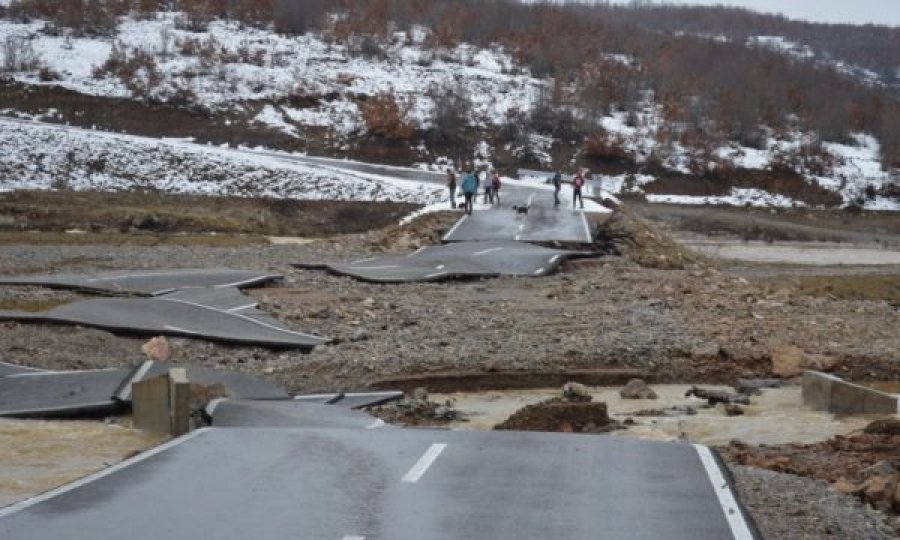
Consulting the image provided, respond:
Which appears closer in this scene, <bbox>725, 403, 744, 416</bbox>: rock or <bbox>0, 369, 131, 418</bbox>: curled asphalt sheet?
<bbox>0, 369, 131, 418</bbox>: curled asphalt sheet

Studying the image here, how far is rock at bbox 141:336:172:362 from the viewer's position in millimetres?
19062

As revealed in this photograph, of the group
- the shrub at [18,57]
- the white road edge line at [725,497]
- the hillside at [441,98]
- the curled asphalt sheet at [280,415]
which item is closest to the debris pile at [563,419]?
the curled asphalt sheet at [280,415]

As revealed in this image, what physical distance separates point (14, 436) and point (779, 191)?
214ft

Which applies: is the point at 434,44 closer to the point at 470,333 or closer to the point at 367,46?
the point at 367,46

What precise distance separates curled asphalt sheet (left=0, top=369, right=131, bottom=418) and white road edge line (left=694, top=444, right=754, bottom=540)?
21.5ft

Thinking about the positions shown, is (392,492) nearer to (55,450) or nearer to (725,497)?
(725,497)

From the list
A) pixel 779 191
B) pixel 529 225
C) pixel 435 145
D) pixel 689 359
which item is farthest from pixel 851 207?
pixel 689 359

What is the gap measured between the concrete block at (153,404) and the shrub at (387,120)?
5922cm

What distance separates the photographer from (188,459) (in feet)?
36.8

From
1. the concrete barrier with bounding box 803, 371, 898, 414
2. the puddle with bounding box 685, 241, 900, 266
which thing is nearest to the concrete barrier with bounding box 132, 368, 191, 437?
the concrete barrier with bounding box 803, 371, 898, 414

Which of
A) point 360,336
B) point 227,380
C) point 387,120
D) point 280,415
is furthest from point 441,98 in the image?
point 280,415

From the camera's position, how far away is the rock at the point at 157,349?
62.5 ft

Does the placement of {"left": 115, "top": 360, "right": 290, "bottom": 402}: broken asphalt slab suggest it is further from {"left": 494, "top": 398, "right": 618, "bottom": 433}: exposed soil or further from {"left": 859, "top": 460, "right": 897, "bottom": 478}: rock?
{"left": 859, "top": 460, "right": 897, "bottom": 478}: rock

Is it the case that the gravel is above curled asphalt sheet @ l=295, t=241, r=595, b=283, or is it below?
above
